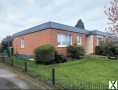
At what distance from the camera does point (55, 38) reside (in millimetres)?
22891

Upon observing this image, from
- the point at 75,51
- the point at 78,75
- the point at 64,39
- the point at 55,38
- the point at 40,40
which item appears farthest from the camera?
the point at 64,39

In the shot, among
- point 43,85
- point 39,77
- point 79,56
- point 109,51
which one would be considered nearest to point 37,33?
point 79,56

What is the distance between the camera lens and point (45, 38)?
22984mm

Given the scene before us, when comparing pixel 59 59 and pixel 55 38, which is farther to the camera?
pixel 55 38

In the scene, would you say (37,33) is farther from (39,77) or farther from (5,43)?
(5,43)

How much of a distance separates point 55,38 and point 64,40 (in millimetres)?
1664

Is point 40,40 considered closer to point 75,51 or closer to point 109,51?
point 75,51

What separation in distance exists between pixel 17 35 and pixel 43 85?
18950 mm

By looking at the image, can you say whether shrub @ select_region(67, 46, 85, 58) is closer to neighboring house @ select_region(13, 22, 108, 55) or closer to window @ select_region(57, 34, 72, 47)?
neighboring house @ select_region(13, 22, 108, 55)

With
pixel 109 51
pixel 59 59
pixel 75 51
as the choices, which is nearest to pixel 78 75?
pixel 59 59

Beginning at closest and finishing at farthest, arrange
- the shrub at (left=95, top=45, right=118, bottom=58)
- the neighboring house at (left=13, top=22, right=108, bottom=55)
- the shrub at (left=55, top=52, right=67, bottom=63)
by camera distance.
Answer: the shrub at (left=55, top=52, right=67, bottom=63) < the neighboring house at (left=13, top=22, right=108, bottom=55) < the shrub at (left=95, top=45, right=118, bottom=58)

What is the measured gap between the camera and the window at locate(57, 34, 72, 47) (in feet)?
77.7

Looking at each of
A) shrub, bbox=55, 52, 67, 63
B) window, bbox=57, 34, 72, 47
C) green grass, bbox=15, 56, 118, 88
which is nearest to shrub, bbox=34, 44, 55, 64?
shrub, bbox=55, 52, 67, 63

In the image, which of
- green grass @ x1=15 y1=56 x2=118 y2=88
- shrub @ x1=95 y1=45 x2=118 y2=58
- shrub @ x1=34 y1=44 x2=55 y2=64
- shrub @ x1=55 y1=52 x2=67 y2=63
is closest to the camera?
green grass @ x1=15 y1=56 x2=118 y2=88
